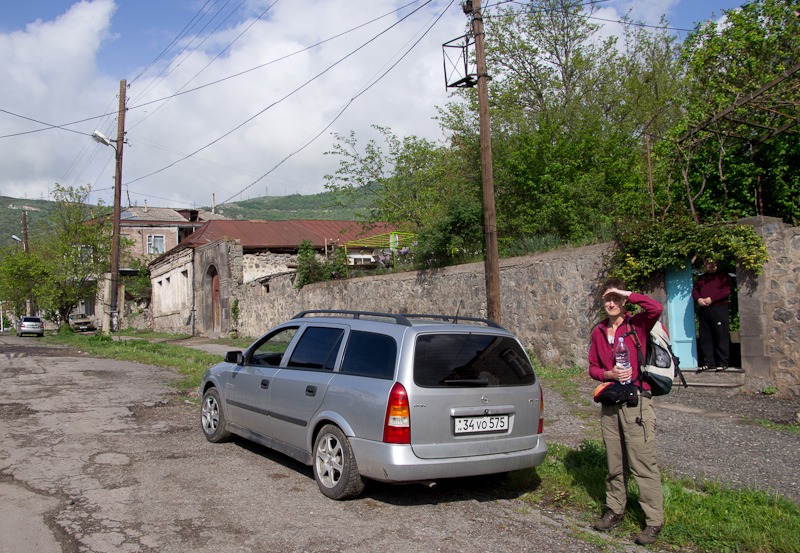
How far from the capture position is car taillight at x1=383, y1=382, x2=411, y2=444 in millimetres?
4477

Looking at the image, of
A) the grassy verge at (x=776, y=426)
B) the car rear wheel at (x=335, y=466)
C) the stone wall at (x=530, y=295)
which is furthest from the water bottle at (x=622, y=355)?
the stone wall at (x=530, y=295)

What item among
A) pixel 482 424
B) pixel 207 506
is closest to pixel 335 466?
pixel 207 506

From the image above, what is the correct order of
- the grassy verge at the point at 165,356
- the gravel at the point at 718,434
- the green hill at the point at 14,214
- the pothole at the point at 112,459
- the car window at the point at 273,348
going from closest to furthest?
the gravel at the point at 718,434 < the pothole at the point at 112,459 < the car window at the point at 273,348 < the grassy verge at the point at 165,356 < the green hill at the point at 14,214

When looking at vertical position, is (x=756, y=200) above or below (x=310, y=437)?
above

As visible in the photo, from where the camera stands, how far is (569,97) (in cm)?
2492

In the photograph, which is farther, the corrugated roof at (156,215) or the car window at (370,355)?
the corrugated roof at (156,215)

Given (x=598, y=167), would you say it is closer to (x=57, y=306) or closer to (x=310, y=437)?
(x=310, y=437)

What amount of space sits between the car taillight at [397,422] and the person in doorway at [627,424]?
1407 millimetres

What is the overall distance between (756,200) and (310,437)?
9.40 meters

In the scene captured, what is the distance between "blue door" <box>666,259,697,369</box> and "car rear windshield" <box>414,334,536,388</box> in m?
5.49

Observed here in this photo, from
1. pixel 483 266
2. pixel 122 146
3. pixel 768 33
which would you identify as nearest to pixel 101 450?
pixel 483 266

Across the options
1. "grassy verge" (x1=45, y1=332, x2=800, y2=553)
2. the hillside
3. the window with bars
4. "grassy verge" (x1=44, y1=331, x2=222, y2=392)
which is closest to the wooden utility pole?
"grassy verge" (x1=45, y1=332, x2=800, y2=553)

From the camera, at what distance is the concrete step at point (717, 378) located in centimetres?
858

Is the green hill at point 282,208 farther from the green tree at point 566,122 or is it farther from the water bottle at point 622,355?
the water bottle at point 622,355
